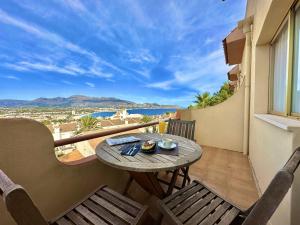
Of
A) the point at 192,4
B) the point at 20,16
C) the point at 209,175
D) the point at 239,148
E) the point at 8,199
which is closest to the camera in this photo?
the point at 8,199

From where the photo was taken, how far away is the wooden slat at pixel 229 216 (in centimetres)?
113

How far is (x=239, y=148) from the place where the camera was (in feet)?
14.0

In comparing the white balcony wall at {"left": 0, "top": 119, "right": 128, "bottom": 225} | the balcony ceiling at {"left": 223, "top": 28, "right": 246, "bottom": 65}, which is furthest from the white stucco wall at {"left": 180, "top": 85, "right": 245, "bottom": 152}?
the white balcony wall at {"left": 0, "top": 119, "right": 128, "bottom": 225}

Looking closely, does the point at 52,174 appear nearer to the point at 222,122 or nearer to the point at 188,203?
the point at 188,203

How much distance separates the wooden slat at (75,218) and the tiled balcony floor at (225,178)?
96 centimetres

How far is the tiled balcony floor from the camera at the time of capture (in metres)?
2.17

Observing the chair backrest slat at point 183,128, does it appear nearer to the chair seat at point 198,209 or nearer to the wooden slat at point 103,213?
the chair seat at point 198,209

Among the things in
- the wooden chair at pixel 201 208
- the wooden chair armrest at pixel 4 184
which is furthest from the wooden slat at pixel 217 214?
the wooden chair armrest at pixel 4 184

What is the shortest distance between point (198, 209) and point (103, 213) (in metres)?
0.72

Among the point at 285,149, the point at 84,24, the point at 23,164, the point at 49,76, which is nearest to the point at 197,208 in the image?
the point at 285,149

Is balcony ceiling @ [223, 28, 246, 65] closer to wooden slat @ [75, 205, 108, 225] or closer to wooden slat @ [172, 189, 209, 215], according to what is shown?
wooden slat @ [172, 189, 209, 215]

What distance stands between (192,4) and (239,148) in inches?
255

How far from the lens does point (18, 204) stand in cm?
59

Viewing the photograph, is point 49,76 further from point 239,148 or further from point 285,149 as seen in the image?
point 285,149
